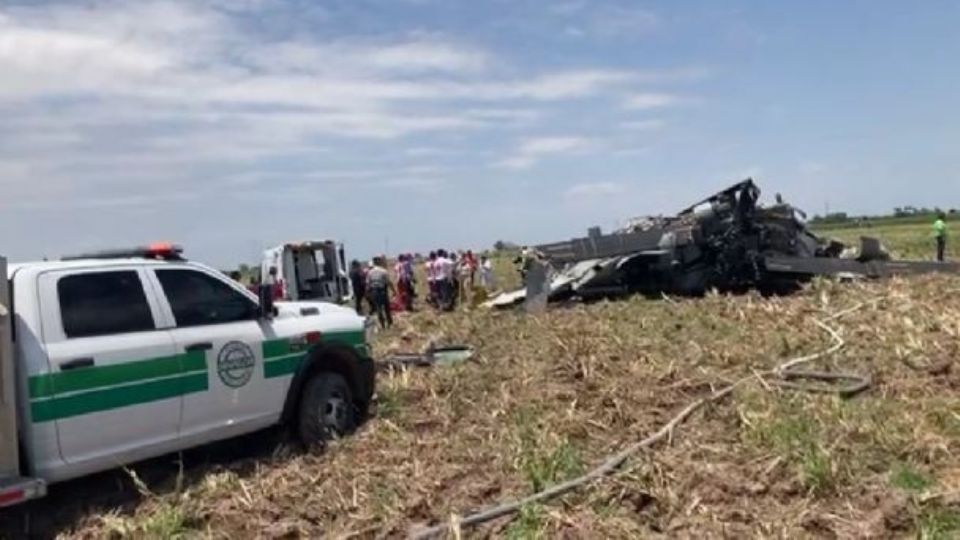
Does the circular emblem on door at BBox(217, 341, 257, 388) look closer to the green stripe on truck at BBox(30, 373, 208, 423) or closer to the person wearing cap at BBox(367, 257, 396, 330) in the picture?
the green stripe on truck at BBox(30, 373, 208, 423)

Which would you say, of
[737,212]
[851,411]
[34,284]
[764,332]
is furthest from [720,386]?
[737,212]

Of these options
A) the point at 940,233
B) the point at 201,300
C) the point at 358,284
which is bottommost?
the point at 940,233

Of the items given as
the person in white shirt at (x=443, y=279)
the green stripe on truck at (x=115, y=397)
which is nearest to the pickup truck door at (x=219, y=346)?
the green stripe on truck at (x=115, y=397)

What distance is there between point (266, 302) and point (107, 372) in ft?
5.78

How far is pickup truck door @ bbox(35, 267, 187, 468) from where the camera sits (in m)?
6.50

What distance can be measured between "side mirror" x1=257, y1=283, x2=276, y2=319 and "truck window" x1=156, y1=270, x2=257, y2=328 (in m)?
0.07

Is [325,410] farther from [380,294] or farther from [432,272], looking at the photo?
A: [432,272]

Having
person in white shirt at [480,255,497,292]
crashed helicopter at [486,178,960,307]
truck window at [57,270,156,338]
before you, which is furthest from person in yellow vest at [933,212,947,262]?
truck window at [57,270,156,338]

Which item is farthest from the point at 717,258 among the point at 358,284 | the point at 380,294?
the point at 358,284

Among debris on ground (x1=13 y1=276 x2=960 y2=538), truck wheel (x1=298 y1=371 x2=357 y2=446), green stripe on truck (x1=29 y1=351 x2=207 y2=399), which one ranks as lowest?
debris on ground (x1=13 y1=276 x2=960 y2=538)

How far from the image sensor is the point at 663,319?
49.6 feet

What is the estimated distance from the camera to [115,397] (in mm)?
6805

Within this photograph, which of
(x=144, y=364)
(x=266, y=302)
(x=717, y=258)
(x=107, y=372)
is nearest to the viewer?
(x=107, y=372)

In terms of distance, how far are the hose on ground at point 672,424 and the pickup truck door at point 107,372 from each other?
2.18 meters
